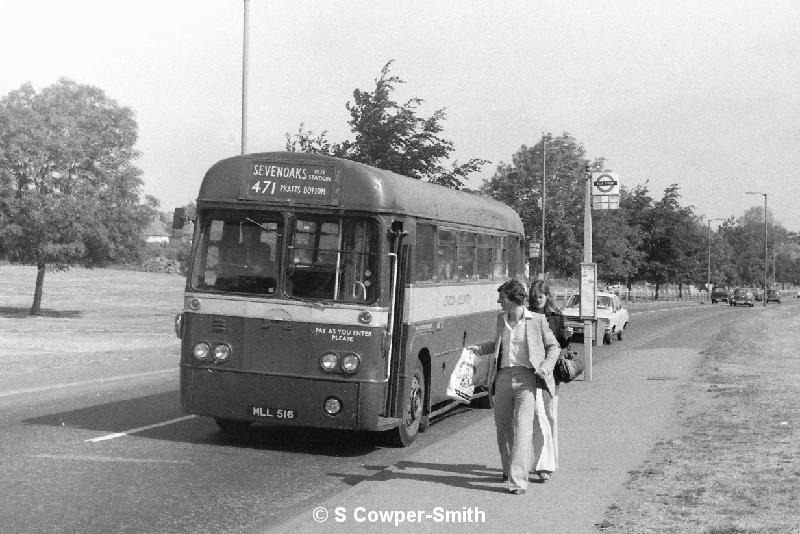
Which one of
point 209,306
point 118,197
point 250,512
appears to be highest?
point 118,197

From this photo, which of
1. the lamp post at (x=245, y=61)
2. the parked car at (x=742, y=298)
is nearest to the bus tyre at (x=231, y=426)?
the lamp post at (x=245, y=61)

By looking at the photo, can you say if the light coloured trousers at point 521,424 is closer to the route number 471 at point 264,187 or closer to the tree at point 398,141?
the route number 471 at point 264,187

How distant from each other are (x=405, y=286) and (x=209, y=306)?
6.55ft

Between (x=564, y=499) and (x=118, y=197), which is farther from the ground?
(x=118, y=197)

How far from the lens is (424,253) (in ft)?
38.2

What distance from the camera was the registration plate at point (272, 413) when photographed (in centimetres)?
1038

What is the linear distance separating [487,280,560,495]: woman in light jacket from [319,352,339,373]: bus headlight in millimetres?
2129

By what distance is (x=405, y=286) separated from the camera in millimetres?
10867

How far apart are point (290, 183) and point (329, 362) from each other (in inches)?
73.3

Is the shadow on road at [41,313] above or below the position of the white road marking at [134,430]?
above

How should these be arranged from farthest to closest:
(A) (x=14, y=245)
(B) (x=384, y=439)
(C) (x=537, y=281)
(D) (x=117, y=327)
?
(A) (x=14, y=245)
(D) (x=117, y=327)
(B) (x=384, y=439)
(C) (x=537, y=281)

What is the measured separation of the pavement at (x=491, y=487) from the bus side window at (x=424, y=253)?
1799 mm

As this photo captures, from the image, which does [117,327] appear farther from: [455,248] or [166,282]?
[166,282]

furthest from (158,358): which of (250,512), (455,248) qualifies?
(250,512)
